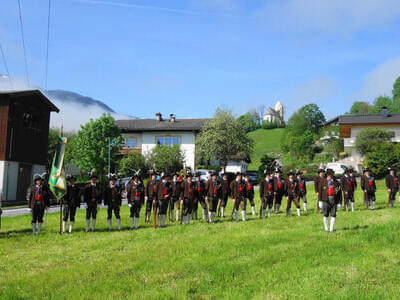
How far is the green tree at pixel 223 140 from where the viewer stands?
55.2 meters

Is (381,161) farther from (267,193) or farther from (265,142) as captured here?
(265,142)

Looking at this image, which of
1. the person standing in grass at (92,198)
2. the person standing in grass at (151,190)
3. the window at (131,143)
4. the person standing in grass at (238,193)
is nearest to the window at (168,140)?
the window at (131,143)

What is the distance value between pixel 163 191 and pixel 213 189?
8.52 ft

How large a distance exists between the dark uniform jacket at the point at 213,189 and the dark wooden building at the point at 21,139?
24.5 m

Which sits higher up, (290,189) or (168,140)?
(168,140)

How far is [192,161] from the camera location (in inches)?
2372

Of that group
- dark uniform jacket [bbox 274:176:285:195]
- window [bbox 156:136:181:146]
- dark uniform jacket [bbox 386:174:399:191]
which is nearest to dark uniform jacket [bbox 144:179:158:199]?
→ dark uniform jacket [bbox 274:176:285:195]

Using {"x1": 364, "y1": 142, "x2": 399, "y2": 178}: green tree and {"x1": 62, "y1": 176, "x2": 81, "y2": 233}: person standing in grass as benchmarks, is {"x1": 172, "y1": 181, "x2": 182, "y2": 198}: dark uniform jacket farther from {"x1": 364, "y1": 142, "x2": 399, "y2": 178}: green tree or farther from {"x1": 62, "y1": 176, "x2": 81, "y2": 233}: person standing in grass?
{"x1": 364, "y1": 142, "x2": 399, "y2": 178}: green tree

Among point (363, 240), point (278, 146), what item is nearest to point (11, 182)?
point (363, 240)

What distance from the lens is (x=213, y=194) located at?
19016 millimetres

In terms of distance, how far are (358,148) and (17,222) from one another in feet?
153

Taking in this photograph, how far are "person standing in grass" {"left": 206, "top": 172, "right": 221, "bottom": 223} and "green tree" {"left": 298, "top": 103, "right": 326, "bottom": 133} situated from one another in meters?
91.5

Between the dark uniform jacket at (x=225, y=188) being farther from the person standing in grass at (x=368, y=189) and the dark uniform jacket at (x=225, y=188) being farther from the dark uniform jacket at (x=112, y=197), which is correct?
the person standing in grass at (x=368, y=189)

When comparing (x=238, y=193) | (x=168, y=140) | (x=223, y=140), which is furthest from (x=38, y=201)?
(x=168, y=140)
